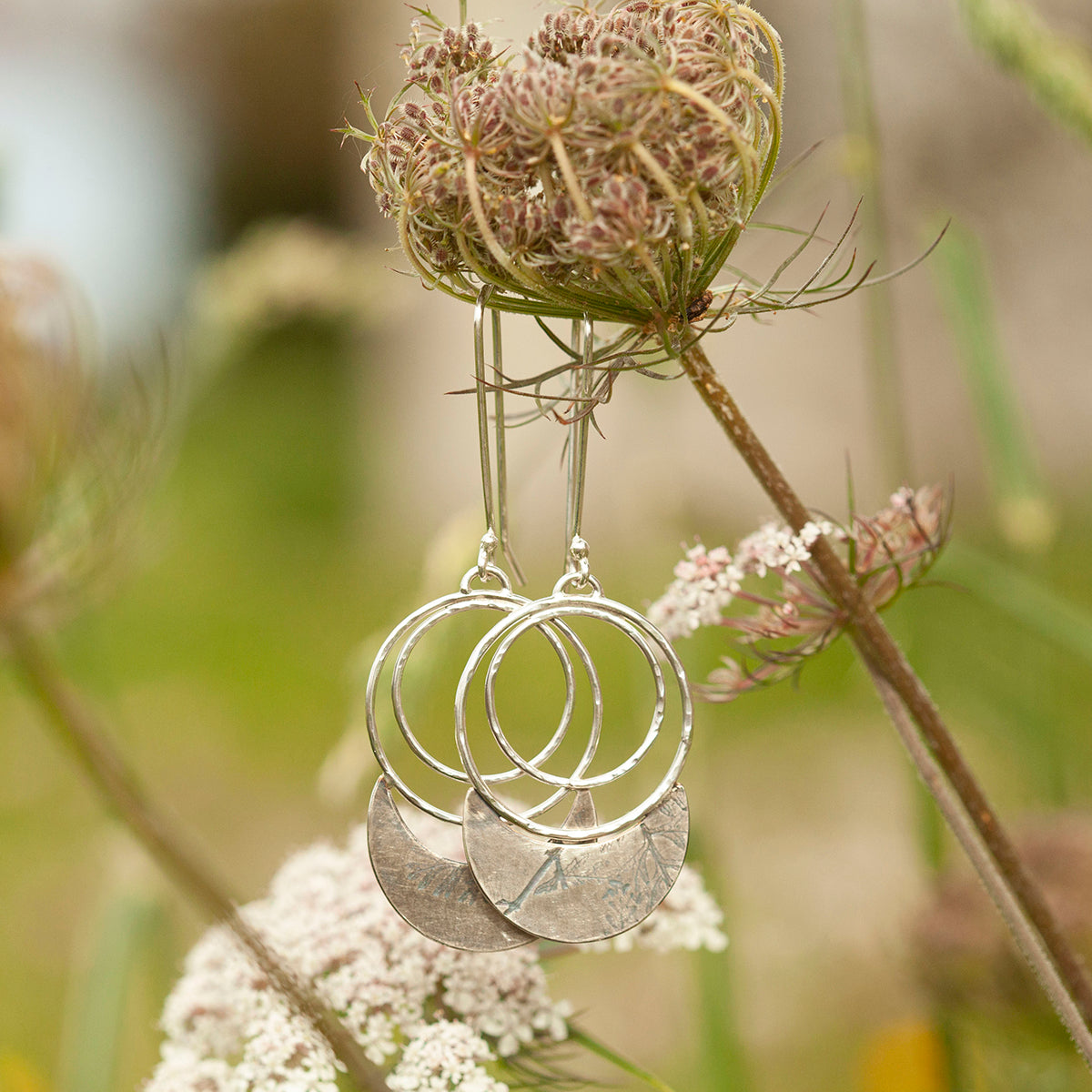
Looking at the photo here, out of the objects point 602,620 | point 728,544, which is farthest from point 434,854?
point 728,544

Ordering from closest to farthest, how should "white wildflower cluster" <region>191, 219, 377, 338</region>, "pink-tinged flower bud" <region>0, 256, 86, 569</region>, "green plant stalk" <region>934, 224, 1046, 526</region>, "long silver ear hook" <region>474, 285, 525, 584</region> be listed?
"long silver ear hook" <region>474, 285, 525, 584</region> → "pink-tinged flower bud" <region>0, 256, 86, 569</region> → "green plant stalk" <region>934, 224, 1046, 526</region> → "white wildflower cluster" <region>191, 219, 377, 338</region>

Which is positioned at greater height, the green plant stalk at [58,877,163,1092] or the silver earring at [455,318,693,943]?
the silver earring at [455,318,693,943]

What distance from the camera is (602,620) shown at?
0.49 metres

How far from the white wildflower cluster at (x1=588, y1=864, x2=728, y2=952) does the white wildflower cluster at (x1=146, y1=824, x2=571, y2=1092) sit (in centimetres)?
5

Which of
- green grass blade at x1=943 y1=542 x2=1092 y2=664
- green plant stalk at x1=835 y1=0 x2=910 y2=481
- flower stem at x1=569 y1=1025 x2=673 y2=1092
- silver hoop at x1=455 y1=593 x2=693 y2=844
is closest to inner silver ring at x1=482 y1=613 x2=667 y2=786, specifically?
silver hoop at x1=455 y1=593 x2=693 y2=844

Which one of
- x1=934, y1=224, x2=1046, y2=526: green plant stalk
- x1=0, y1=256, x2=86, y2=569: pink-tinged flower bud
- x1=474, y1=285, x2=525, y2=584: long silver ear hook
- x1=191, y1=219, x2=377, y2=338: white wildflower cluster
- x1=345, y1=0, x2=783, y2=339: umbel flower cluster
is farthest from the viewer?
x1=191, y1=219, x2=377, y2=338: white wildflower cluster

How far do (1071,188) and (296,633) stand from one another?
203cm

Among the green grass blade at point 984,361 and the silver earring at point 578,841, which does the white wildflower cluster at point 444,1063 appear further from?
the green grass blade at point 984,361

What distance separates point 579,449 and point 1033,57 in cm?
34

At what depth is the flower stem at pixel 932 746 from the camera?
1.43 feet

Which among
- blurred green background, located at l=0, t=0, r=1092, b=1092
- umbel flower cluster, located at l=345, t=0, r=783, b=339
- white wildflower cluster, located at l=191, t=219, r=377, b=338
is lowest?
blurred green background, located at l=0, t=0, r=1092, b=1092

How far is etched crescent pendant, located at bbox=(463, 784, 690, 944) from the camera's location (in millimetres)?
460

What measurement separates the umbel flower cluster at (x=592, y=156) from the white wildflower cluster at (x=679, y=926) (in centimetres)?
28

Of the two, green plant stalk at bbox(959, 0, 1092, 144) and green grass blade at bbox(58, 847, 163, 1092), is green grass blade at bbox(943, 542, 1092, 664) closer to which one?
green plant stalk at bbox(959, 0, 1092, 144)
